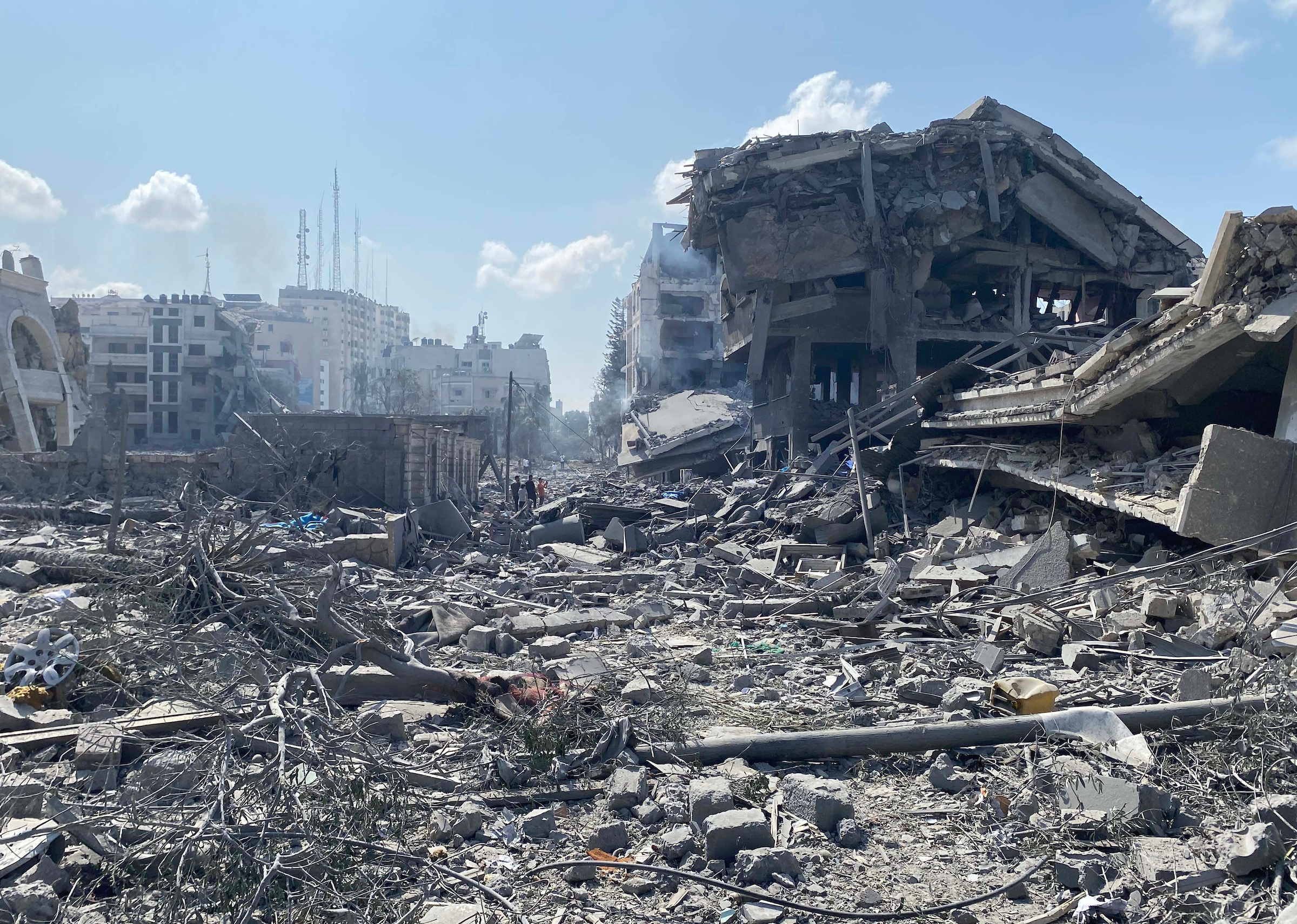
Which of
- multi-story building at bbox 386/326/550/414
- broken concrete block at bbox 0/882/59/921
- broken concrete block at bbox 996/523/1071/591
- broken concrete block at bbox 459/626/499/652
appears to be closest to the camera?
broken concrete block at bbox 0/882/59/921

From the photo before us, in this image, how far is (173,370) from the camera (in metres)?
53.1

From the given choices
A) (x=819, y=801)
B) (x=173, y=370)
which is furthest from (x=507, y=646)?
(x=173, y=370)

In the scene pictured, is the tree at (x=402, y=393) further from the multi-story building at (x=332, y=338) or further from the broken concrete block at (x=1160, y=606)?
the broken concrete block at (x=1160, y=606)

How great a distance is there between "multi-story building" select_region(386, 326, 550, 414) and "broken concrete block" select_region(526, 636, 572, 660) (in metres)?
66.9

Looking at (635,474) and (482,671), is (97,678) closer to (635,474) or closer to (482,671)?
(482,671)

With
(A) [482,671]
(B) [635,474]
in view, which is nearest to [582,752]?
(A) [482,671]

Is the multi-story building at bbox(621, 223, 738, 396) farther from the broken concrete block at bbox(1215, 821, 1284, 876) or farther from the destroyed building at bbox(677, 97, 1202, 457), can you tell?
the broken concrete block at bbox(1215, 821, 1284, 876)

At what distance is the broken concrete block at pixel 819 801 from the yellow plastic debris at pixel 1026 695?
1.43 m

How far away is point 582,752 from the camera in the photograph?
466 centimetres

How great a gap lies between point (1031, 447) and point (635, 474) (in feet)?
57.9

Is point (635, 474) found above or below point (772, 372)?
below

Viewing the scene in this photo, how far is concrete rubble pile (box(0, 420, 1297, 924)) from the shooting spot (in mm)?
3281

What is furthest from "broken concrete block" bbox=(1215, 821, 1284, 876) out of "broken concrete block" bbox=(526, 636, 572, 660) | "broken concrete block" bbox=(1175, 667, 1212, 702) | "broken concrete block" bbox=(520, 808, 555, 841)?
"broken concrete block" bbox=(526, 636, 572, 660)

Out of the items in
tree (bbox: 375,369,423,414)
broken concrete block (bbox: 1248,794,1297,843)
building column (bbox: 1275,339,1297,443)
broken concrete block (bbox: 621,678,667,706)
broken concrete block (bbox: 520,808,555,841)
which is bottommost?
broken concrete block (bbox: 520,808,555,841)
